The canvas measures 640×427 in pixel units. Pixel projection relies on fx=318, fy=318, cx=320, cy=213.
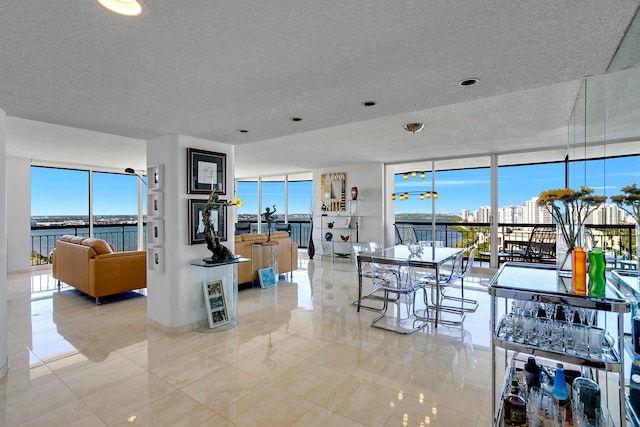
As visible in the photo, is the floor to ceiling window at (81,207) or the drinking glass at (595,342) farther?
the floor to ceiling window at (81,207)

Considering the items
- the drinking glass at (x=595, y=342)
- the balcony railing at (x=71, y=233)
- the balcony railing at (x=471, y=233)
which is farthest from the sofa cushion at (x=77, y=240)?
the balcony railing at (x=471, y=233)

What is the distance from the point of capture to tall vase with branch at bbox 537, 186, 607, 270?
1.93 metres

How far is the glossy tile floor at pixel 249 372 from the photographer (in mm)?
2145

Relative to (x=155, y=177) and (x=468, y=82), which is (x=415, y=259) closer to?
(x=468, y=82)

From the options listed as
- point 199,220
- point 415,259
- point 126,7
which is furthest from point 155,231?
point 415,259

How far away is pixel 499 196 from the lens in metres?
6.81

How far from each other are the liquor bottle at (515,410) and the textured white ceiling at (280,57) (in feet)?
5.95

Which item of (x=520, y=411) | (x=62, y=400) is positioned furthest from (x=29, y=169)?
Answer: (x=520, y=411)

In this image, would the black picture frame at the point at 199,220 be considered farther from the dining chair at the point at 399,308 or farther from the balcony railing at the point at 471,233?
the balcony railing at the point at 471,233

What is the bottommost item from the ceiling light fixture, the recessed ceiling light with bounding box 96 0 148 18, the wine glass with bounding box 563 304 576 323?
the wine glass with bounding box 563 304 576 323

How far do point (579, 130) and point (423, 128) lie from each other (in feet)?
6.19

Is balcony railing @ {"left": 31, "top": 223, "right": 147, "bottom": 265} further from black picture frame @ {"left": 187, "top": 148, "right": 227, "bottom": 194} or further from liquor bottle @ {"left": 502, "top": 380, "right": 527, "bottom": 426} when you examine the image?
liquor bottle @ {"left": 502, "top": 380, "right": 527, "bottom": 426}

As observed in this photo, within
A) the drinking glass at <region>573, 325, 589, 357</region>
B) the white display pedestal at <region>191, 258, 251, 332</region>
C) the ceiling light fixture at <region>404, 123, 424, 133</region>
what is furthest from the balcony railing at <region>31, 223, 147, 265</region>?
the drinking glass at <region>573, 325, 589, 357</region>

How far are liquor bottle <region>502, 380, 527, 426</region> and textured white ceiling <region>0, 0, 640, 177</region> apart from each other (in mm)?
1814
